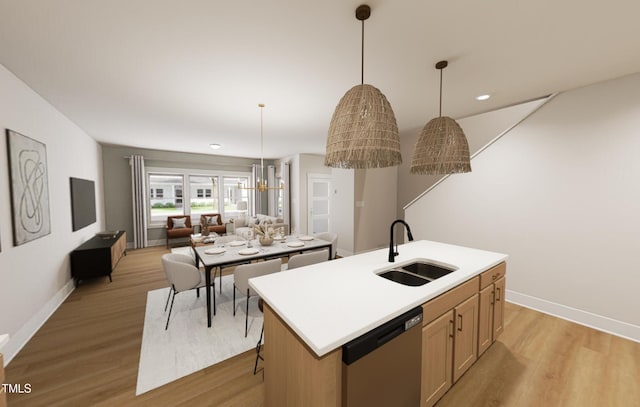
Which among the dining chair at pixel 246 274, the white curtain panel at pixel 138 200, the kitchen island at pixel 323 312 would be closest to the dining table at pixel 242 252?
the dining chair at pixel 246 274

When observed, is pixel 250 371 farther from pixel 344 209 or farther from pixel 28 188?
pixel 344 209

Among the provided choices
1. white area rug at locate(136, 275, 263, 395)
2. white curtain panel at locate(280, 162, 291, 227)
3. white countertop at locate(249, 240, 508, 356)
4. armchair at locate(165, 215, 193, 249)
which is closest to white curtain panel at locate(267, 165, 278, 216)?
white curtain panel at locate(280, 162, 291, 227)

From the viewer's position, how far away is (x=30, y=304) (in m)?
2.44

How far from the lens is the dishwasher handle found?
1013mm

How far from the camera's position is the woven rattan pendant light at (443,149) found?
1.78 meters

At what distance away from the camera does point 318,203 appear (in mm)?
7379

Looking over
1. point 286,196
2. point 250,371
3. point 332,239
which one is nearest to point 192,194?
point 286,196

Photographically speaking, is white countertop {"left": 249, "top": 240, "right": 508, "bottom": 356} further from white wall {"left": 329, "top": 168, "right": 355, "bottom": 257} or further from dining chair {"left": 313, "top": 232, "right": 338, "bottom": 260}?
white wall {"left": 329, "top": 168, "right": 355, "bottom": 257}

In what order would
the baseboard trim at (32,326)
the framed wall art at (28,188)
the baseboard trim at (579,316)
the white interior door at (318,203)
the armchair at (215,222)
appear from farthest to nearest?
the white interior door at (318,203) → the armchair at (215,222) → the baseboard trim at (579,316) → the framed wall art at (28,188) → the baseboard trim at (32,326)

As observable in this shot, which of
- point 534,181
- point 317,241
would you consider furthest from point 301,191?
point 534,181

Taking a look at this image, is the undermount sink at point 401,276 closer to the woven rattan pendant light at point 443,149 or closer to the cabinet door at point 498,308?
the cabinet door at point 498,308

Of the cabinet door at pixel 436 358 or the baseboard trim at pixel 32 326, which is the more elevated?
the cabinet door at pixel 436 358

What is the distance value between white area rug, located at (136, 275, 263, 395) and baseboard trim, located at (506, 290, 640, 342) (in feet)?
11.0

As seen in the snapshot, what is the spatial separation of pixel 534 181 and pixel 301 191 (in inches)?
207
